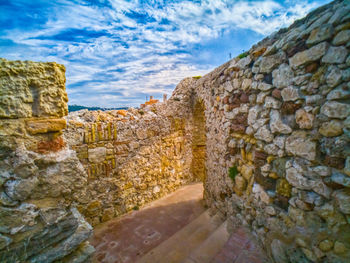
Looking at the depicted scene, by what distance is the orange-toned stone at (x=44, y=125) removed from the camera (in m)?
1.42

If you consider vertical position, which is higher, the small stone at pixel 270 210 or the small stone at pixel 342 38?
the small stone at pixel 342 38

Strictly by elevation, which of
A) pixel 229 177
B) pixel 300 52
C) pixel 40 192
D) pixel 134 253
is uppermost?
pixel 300 52

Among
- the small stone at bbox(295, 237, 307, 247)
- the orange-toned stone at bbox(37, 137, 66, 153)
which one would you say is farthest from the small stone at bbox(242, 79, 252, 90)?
Result: the orange-toned stone at bbox(37, 137, 66, 153)

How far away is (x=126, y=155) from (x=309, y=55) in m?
3.98

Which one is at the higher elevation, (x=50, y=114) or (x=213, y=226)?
(x=50, y=114)

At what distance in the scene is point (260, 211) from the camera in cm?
260

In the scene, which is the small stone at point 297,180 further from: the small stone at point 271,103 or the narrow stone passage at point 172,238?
the narrow stone passage at point 172,238

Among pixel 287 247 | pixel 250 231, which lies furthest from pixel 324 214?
pixel 250 231

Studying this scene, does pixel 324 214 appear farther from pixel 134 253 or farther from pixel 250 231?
pixel 134 253

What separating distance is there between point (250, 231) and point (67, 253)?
250cm

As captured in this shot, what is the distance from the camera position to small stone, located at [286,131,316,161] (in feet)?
5.98

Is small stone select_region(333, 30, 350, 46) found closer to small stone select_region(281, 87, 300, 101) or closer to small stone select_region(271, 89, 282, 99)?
small stone select_region(281, 87, 300, 101)

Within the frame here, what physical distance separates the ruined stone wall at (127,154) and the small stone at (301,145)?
11.5 ft

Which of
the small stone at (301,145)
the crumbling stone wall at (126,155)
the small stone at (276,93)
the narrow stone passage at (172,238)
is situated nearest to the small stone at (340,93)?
the small stone at (301,145)
